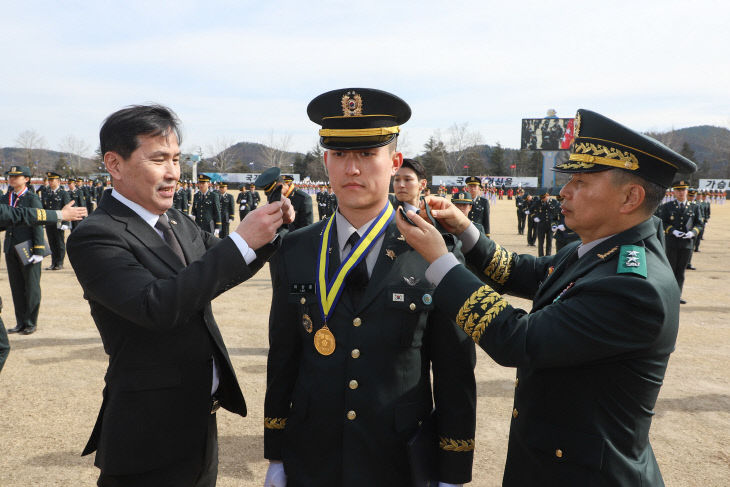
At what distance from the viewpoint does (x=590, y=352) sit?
5.64 ft

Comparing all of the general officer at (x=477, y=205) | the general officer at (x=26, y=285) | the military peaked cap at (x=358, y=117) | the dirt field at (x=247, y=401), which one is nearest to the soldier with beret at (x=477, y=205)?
the general officer at (x=477, y=205)

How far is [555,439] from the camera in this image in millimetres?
1898

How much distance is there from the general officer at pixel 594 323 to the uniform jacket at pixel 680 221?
980 centimetres

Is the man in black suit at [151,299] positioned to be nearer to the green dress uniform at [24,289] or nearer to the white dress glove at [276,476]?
the white dress glove at [276,476]

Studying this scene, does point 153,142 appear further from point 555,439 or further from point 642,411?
point 642,411

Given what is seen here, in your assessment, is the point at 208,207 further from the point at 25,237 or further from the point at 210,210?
the point at 25,237

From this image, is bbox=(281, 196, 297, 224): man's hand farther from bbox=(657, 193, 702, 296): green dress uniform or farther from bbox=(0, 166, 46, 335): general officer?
bbox=(657, 193, 702, 296): green dress uniform

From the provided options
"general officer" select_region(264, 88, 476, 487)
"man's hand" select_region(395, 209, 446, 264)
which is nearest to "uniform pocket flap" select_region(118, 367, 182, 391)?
"general officer" select_region(264, 88, 476, 487)

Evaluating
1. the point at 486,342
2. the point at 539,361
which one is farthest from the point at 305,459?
the point at 539,361

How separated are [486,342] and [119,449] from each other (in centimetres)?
165

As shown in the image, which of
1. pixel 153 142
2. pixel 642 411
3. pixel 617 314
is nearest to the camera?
pixel 617 314

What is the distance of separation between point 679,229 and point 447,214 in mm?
10208

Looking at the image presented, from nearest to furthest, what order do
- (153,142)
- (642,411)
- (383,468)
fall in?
(642,411) < (383,468) < (153,142)

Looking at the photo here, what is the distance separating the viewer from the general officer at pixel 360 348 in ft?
6.79
